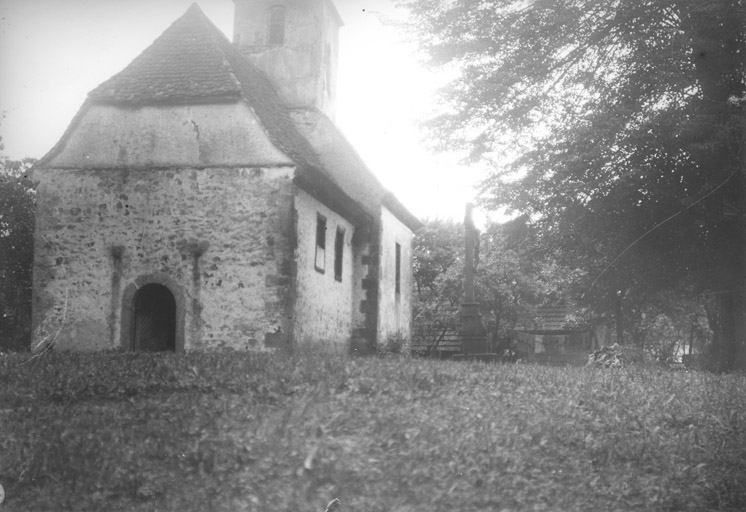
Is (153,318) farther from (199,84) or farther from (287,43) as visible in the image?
(287,43)

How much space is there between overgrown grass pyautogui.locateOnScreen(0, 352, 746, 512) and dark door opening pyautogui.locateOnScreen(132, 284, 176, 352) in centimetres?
587

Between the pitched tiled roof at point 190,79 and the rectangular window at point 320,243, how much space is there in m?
1.63

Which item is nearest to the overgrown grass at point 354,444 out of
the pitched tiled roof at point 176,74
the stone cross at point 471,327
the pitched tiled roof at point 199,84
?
the pitched tiled roof at point 199,84

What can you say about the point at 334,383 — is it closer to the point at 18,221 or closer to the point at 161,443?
the point at 161,443

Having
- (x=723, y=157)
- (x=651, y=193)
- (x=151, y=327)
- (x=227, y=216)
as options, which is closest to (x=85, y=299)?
(x=151, y=327)

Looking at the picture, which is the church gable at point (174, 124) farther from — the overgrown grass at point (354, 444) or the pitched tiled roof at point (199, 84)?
the overgrown grass at point (354, 444)

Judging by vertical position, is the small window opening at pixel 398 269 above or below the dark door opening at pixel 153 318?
above

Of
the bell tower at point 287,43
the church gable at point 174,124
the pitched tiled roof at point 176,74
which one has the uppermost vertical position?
the bell tower at point 287,43

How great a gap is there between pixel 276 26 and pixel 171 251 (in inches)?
429

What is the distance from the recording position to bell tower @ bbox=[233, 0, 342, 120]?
79.0 ft

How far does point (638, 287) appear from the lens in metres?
20.4

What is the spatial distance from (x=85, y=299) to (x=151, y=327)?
156 cm

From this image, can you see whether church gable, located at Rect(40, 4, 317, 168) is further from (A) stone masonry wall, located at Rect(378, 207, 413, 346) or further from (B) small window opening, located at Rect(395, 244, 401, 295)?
(B) small window opening, located at Rect(395, 244, 401, 295)

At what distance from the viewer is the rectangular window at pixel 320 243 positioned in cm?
1877
